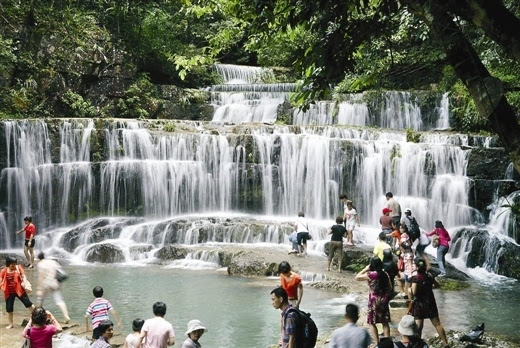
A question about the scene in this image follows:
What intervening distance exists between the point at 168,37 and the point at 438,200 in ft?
50.7

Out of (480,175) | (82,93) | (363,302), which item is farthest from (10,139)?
(480,175)

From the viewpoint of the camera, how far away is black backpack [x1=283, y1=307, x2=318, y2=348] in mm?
5434

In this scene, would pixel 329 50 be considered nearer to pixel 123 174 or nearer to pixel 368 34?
pixel 368 34

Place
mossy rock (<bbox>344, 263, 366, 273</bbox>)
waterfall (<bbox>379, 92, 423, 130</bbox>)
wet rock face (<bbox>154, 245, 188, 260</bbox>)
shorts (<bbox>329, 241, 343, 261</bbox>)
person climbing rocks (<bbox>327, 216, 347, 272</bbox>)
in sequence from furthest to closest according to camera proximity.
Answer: waterfall (<bbox>379, 92, 423, 130</bbox>), wet rock face (<bbox>154, 245, 188, 260</bbox>), mossy rock (<bbox>344, 263, 366, 273</bbox>), shorts (<bbox>329, 241, 343, 261</bbox>), person climbing rocks (<bbox>327, 216, 347, 272</bbox>)

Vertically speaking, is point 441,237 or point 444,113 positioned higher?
point 444,113

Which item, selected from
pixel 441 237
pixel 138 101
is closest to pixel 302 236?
pixel 441 237

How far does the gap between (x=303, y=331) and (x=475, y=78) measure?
2756mm

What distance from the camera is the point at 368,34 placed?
17.5 feet

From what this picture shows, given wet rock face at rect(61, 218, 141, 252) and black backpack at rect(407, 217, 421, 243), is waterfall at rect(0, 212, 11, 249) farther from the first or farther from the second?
black backpack at rect(407, 217, 421, 243)

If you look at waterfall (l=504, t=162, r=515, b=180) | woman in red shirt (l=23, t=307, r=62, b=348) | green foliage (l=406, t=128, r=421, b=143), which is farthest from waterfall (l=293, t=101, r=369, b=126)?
woman in red shirt (l=23, t=307, r=62, b=348)

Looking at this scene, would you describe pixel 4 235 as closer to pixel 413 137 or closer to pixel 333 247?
pixel 333 247

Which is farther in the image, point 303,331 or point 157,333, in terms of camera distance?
point 157,333

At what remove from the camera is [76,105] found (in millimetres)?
25094

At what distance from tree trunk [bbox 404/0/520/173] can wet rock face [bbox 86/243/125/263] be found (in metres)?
14.1
